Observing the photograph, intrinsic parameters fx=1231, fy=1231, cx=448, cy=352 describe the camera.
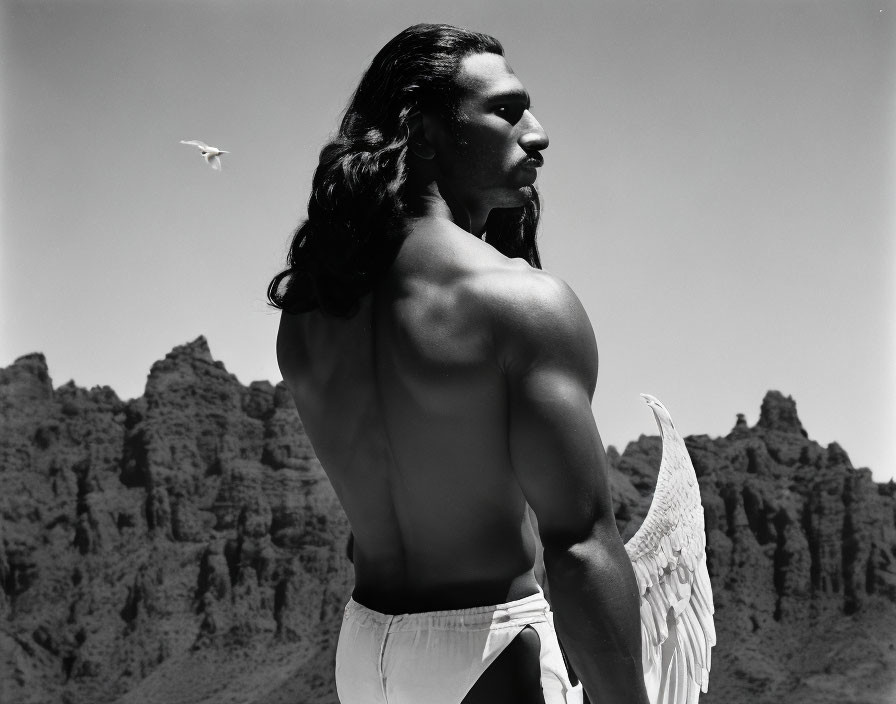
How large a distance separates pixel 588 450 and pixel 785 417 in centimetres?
5569

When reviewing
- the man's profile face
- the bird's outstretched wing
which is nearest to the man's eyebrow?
the man's profile face

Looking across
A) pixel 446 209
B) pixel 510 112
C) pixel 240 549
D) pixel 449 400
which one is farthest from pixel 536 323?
pixel 240 549

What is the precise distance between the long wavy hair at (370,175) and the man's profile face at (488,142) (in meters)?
0.02

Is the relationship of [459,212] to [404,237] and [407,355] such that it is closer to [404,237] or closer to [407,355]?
[404,237]

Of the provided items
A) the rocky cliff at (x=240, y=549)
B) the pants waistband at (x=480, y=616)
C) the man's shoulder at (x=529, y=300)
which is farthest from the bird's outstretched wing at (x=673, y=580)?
the rocky cliff at (x=240, y=549)

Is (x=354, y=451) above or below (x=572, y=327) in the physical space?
below

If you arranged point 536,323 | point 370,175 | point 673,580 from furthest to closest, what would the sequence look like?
point 673,580, point 370,175, point 536,323

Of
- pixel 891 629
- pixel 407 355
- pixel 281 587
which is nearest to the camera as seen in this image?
pixel 407 355

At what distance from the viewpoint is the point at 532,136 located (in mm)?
1675

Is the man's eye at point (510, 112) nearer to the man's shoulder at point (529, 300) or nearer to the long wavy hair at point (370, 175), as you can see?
the long wavy hair at point (370, 175)

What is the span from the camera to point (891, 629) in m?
46.6

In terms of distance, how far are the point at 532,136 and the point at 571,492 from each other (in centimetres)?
53

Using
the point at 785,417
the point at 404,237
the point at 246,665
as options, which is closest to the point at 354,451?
the point at 404,237

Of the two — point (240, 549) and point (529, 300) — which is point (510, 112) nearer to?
point (529, 300)
